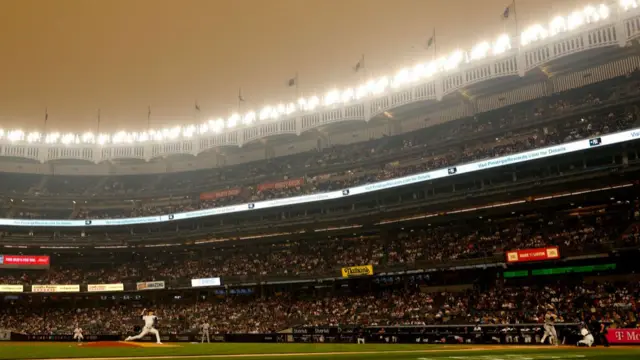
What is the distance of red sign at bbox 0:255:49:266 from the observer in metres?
53.1

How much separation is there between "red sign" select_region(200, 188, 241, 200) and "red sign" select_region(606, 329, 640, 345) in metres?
41.3

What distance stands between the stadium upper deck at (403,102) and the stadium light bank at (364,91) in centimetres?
10

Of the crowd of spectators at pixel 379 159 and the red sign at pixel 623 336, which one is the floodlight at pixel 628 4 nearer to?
the crowd of spectators at pixel 379 159

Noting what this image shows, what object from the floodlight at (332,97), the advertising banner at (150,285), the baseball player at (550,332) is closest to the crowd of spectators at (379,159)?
the floodlight at (332,97)

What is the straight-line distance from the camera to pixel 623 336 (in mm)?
24391

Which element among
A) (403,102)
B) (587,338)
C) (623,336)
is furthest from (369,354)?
(403,102)

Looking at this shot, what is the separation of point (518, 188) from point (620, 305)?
11153 mm

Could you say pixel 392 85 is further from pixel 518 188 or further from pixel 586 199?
pixel 586 199

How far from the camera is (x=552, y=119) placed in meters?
41.1

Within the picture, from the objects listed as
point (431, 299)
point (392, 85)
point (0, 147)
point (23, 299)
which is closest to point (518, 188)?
point (431, 299)

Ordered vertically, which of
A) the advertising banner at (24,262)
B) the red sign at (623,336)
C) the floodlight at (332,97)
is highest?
the floodlight at (332,97)

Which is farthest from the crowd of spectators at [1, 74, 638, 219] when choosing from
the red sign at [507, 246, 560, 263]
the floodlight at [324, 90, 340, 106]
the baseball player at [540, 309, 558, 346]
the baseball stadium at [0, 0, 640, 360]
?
the baseball player at [540, 309, 558, 346]

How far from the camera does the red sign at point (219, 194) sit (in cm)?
5803

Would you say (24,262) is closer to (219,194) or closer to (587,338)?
(219,194)
